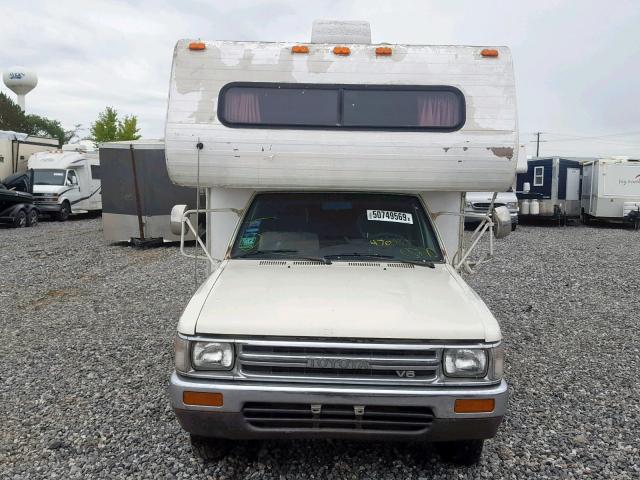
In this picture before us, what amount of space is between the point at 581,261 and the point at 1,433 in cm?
1326

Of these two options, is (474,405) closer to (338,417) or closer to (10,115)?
(338,417)

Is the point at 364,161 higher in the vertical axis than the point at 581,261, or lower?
higher

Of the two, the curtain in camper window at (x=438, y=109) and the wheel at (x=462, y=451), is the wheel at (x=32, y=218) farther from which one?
the wheel at (x=462, y=451)

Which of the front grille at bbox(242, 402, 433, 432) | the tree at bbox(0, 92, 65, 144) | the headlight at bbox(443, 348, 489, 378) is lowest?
the front grille at bbox(242, 402, 433, 432)

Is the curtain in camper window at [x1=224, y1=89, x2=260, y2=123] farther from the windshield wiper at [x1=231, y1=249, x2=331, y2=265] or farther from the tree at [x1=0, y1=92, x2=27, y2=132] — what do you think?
the tree at [x1=0, y1=92, x2=27, y2=132]

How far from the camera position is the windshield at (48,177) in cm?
2464

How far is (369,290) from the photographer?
411 centimetres

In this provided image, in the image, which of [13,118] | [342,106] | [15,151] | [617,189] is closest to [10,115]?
[13,118]

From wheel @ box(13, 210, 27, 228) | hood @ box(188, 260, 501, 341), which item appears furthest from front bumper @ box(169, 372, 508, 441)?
wheel @ box(13, 210, 27, 228)

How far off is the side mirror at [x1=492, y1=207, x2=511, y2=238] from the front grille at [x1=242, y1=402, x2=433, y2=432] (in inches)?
89.6

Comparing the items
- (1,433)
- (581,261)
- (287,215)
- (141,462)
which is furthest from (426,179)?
(581,261)

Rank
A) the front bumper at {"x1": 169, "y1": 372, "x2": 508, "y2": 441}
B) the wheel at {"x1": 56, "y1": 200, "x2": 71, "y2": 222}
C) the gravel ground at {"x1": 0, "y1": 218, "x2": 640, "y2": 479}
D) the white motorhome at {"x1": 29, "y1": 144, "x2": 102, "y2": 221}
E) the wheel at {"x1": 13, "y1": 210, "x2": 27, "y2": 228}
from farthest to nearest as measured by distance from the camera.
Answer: the wheel at {"x1": 56, "y1": 200, "x2": 71, "y2": 222} < the white motorhome at {"x1": 29, "y1": 144, "x2": 102, "y2": 221} < the wheel at {"x1": 13, "y1": 210, "x2": 27, "y2": 228} < the gravel ground at {"x1": 0, "y1": 218, "x2": 640, "y2": 479} < the front bumper at {"x1": 169, "y1": 372, "x2": 508, "y2": 441}

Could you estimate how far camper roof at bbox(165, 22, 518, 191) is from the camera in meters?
4.92

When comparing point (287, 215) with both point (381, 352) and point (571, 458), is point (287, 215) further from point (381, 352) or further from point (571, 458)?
point (571, 458)
